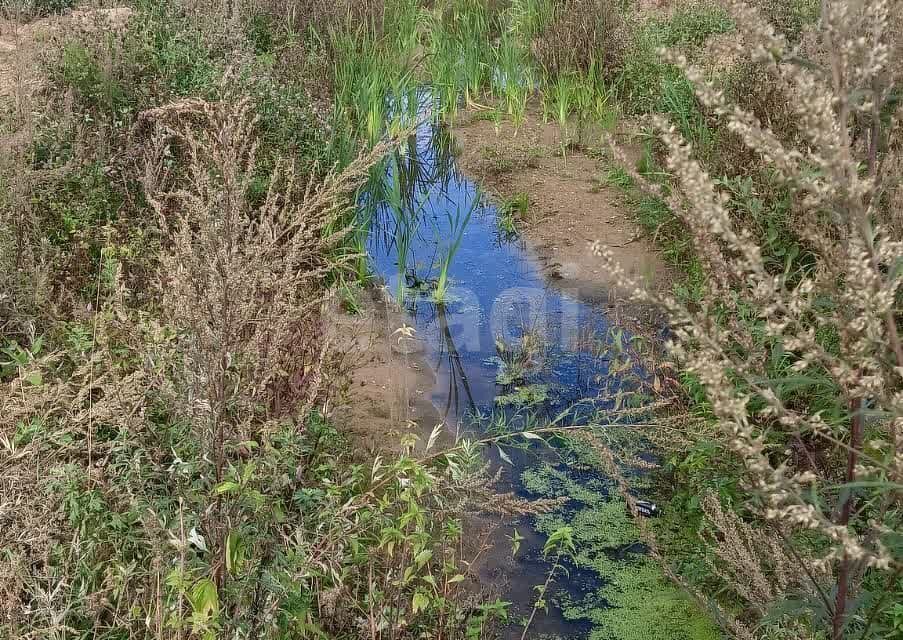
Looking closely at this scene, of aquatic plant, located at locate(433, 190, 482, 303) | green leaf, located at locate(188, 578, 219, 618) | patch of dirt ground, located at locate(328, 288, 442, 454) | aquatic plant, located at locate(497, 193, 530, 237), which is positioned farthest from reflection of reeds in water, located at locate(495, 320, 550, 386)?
green leaf, located at locate(188, 578, 219, 618)

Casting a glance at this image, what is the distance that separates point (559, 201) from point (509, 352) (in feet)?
7.72

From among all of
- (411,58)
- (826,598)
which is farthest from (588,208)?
(826,598)

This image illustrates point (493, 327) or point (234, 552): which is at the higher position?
point (234, 552)

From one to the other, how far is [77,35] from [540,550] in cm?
419

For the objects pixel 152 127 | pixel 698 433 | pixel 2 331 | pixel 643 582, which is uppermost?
pixel 152 127

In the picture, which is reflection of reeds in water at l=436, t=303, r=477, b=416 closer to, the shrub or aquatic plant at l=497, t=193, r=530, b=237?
aquatic plant at l=497, t=193, r=530, b=237

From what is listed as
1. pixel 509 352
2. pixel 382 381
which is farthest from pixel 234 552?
pixel 509 352

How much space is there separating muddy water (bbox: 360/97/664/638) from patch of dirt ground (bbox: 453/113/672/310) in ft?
0.60

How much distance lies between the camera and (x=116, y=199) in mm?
4430

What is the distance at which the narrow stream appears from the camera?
3.21 m

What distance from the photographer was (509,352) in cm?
463

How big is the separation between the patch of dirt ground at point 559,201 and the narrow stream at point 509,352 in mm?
184

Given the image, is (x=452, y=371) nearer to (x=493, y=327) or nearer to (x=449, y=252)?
(x=493, y=327)

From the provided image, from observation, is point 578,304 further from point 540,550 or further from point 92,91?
point 92,91
